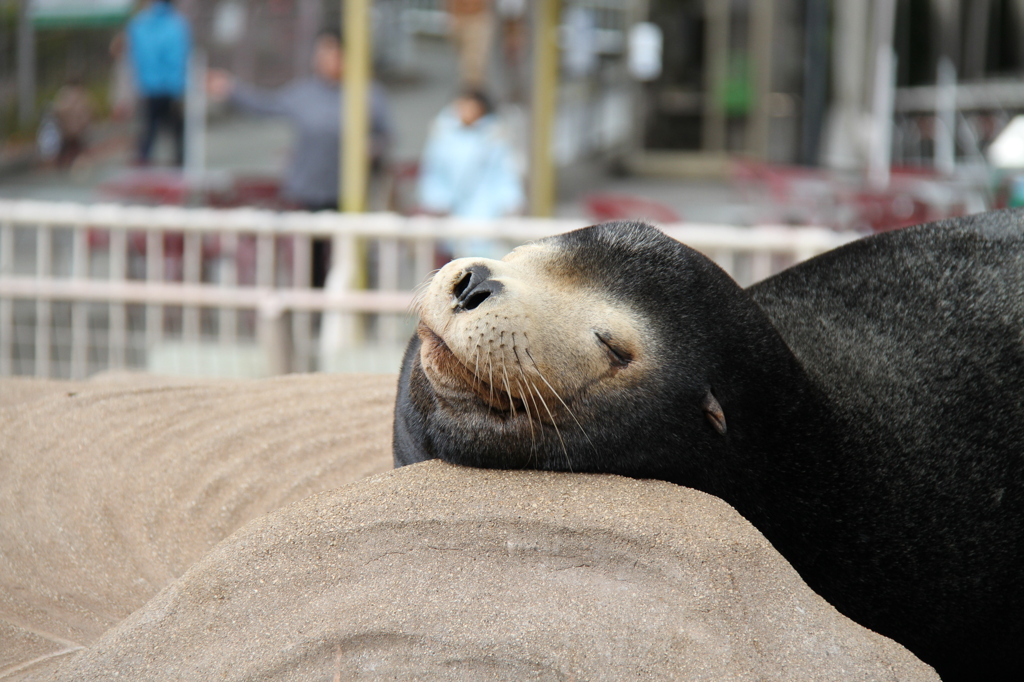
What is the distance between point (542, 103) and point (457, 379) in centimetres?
635

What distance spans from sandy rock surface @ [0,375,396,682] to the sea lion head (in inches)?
41.8

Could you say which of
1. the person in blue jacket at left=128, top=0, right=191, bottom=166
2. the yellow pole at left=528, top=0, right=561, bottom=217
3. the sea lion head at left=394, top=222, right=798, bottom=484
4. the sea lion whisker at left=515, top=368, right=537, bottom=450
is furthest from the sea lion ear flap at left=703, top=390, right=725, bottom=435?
the person in blue jacket at left=128, top=0, right=191, bottom=166

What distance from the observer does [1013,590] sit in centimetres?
280

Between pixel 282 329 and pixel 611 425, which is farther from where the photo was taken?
pixel 282 329

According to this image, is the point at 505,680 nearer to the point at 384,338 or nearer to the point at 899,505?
the point at 899,505

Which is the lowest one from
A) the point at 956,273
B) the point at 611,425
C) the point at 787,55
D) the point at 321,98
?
the point at 611,425

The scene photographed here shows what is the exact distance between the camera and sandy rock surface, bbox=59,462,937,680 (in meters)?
2.29

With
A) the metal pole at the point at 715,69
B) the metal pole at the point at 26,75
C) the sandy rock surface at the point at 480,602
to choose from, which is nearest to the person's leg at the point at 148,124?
the metal pole at the point at 26,75

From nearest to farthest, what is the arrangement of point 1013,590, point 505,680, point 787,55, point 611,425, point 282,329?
1. point 505,680
2. point 611,425
3. point 1013,590
4. point 282,329
5. point 787,55

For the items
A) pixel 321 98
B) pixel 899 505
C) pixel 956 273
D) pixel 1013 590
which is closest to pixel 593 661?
pixel 899 505

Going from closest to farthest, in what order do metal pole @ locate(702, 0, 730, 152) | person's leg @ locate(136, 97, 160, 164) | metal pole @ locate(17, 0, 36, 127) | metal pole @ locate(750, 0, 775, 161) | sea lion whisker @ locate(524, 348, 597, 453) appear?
sea lion whisker @ locate(524, 348, 597, 453)
person's leg @ locate(136, 97, 160, 164)
metal pole @ locate(17, 0, 36, 127)
metal pole @ locate(750, 0, 775, 161)
metal pole @ locate(702, 0, 730, 152)

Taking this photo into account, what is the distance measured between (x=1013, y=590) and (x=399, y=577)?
1.55m

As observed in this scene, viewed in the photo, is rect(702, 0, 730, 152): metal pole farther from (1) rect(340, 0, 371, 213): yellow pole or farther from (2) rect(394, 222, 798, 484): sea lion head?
(2) rect(394, 222, 798, 484): sea lion head

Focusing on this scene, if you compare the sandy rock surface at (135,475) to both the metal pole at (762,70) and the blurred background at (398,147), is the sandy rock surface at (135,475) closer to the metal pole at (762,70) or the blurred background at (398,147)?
the blurred background at (398,147)
